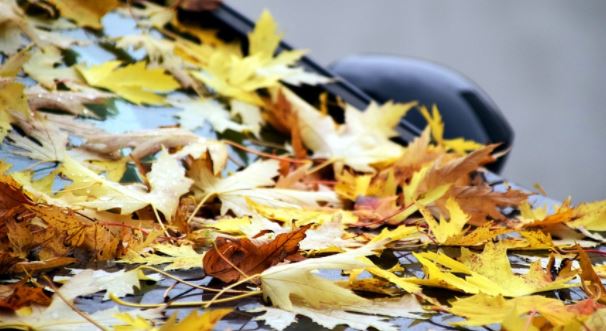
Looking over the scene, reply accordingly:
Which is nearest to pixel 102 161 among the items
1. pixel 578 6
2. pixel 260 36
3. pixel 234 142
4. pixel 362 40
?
pixel 234 142

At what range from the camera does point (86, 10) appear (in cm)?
106

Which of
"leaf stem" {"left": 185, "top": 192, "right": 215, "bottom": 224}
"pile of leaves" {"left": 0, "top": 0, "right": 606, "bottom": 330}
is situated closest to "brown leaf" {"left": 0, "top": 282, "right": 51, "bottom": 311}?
"pile of leaves" {"left": 0, "top": 0, "right": 606, "bottom": 330}

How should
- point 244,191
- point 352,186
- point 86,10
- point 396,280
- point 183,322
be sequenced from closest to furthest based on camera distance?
point 183,322 < point 396,280 < point 244,191 < point 352,186 < point 86,10

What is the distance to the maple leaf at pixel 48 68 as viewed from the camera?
3.00ft

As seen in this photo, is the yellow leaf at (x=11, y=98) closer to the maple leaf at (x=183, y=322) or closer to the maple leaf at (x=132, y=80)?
the maple leaf at (x=132, y=80)

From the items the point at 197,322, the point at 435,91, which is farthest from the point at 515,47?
the point at 197,322

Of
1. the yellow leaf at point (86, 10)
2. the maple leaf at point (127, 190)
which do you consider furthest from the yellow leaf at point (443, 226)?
the yellow leaf at point (86, 10)

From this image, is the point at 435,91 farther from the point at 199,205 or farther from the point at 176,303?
the point at 176,303

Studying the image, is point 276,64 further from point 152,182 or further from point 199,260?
point 199,260

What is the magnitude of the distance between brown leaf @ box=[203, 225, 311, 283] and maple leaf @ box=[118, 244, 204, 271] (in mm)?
26

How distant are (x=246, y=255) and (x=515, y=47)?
3371mm

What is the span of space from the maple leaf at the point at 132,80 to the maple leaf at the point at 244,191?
0.19m

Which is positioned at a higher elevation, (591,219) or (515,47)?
(591,219)

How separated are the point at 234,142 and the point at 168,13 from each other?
310 millimetres
